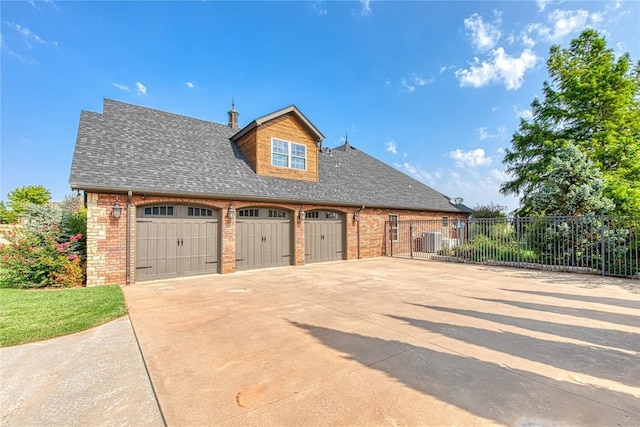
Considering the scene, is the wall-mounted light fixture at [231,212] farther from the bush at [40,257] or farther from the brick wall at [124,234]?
the bush at [40,257]

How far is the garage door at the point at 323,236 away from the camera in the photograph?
12.8 metres

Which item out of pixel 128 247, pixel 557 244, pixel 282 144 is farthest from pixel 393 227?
pixel 128 247

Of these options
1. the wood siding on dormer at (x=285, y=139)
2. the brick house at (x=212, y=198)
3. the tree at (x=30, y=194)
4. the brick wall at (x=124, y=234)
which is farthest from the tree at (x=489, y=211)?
the tree at (x=30, y=194)

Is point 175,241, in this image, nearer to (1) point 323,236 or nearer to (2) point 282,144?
(2) point 282,144

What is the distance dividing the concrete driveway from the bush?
278cm

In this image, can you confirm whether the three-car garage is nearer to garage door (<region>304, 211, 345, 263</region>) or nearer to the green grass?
garage door (<region>304, 211, 345, 263</region>)

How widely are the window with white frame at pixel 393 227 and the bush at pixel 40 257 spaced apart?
13.6 m

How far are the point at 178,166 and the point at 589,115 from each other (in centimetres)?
2220

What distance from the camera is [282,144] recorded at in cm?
1283

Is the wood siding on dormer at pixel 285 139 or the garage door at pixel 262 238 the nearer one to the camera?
the garage door at pixel 262 238

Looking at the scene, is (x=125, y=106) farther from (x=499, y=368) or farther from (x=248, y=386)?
(x=499, y=368)

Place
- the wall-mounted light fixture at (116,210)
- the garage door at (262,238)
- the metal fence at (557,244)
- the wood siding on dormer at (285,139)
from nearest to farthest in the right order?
the wall-mounted light fixture at (116,210)
the metal fence at (557,244)
the garage door at (262,238)
the wood siding on dormer at (285,139)

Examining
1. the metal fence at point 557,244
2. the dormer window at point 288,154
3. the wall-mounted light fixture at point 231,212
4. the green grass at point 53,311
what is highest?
the dormer window at point 288,154

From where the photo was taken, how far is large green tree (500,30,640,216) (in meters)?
14.8
